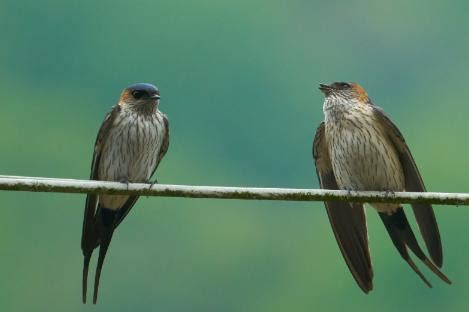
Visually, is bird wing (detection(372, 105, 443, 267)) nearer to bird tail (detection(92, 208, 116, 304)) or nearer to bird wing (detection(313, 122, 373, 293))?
bird wing (detection(313, 122, 373, 293))

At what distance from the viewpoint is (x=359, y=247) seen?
2.56 m

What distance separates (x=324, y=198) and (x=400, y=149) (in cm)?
114

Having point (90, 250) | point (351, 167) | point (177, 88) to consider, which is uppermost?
point (177, 88)

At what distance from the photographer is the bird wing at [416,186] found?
2303mm

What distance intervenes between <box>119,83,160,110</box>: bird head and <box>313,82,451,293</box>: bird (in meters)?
0.58

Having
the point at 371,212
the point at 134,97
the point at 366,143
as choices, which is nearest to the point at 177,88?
the point at 371,212

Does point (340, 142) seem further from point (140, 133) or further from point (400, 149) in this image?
point (140, 133)

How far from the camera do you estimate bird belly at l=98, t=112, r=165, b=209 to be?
292cm

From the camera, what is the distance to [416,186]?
274 centimetres

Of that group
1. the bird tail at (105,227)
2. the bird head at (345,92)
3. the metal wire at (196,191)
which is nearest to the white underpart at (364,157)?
the bird head at (345,92)

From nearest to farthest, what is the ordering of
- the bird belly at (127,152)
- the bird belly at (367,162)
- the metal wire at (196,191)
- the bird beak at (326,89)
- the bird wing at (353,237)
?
1. the metal wire at (196,191)
2. the bird wing at (353,237)
3. the bird belly at (367,162)
4. the bird belly at (127,152)
5. the bird beak at (326,89)

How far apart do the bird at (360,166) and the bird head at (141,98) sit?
578 millimetres

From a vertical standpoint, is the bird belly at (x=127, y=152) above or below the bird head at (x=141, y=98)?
below

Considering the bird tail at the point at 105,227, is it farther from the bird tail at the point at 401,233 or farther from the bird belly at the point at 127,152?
the bird tail at the point at 401,233
